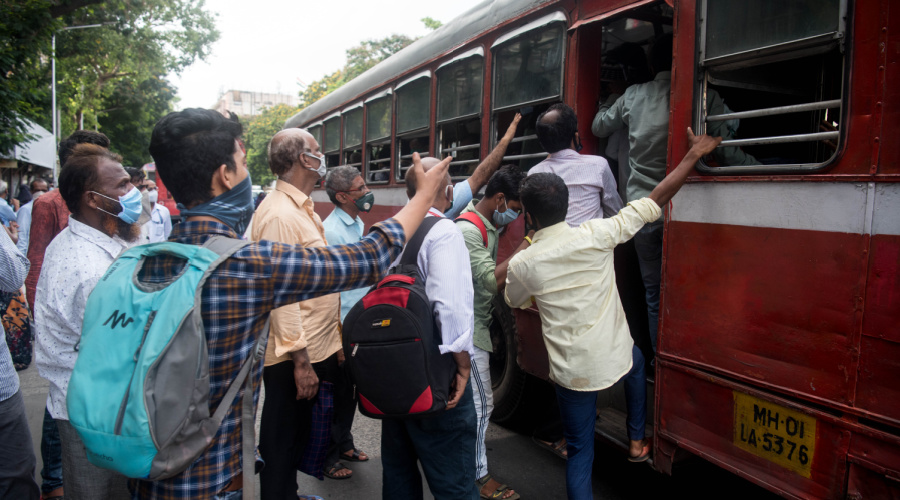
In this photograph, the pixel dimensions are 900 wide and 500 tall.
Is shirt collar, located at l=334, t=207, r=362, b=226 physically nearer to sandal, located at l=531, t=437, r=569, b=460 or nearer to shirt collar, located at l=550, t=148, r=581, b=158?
shirt collar, located at l=550, t=148, r=581, b=158

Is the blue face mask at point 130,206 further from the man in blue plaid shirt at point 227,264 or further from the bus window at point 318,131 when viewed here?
the bus window at point 318,131

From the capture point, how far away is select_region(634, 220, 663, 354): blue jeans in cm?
311

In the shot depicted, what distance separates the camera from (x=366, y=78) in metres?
6.97

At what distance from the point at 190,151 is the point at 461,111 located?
11.2ft

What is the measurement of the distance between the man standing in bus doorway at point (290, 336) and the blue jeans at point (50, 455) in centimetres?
119

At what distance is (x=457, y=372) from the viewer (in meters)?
2.27

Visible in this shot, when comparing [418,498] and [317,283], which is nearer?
[317,283]

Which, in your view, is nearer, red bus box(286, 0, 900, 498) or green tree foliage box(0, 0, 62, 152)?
red bus box(286, 0, 900, 498)

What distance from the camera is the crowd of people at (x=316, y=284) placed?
57.9 inches

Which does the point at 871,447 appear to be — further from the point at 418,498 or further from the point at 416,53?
the point at 416,53

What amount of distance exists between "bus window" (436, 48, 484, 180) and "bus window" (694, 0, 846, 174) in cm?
190

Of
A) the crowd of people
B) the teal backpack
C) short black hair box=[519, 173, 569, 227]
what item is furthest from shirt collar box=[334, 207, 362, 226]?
the teal backpack

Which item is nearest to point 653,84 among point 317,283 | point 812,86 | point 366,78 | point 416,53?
point 812,86

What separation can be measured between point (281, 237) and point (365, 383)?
0.82m
